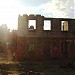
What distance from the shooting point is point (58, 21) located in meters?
36.7

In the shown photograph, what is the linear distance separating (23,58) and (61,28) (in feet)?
24.2

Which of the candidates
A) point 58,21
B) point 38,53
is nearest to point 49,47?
point 38,53

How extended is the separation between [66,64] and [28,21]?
868 cm

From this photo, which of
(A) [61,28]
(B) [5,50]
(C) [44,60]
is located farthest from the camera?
(B) [5,50]

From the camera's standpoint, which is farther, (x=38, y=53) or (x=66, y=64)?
(x=38, y=53)

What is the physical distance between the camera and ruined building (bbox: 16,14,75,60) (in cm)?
3584

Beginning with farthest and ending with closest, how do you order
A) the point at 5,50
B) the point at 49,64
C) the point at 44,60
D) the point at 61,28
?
the point at 5,50
the point at 61,28
the point at 44,60
the point at 49,64

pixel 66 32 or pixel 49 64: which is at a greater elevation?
pixel 66 32

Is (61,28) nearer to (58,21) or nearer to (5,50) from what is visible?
(58,21)

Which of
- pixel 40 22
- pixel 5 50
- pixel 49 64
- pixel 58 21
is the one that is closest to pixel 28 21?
pixel 40 22

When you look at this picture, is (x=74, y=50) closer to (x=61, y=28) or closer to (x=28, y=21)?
(x=61, y=28)

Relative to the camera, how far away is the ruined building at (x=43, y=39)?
35844 mm

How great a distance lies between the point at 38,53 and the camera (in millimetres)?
35906

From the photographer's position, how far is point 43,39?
119 ft
